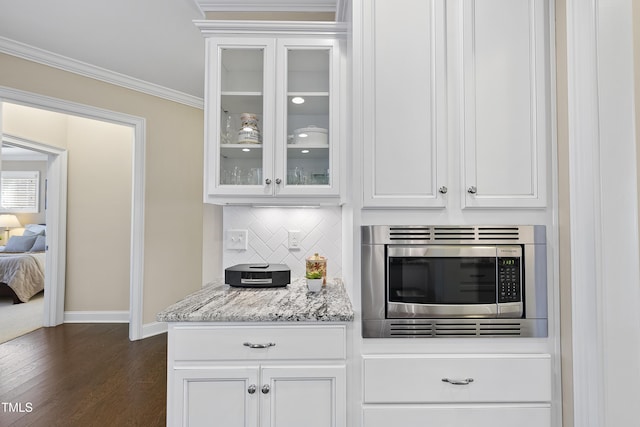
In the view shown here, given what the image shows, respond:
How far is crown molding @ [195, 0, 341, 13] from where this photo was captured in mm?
2076

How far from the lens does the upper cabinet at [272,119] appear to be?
1734 millimetres

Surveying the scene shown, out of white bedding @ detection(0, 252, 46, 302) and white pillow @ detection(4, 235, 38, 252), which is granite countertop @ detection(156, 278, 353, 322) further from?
white pillow @ detection(4, 235, 38, 252)

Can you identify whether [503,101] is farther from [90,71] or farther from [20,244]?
[20,244]

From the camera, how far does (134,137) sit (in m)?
3.28

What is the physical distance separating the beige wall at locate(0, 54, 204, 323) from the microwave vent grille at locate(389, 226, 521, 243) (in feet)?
9.43

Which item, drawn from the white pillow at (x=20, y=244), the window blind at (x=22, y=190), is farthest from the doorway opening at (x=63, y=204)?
the window blind at (x=22, y=190)

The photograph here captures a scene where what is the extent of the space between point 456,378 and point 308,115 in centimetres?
145

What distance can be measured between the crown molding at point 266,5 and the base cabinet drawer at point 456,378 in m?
2.09

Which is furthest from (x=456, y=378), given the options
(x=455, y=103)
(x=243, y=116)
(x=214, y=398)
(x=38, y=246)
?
(x=38, y=246)

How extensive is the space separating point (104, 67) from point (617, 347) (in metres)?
4.00

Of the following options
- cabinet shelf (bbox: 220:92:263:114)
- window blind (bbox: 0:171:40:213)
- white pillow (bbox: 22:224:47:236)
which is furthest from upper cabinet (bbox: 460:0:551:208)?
window blind (bbox: 0:171:40:213)

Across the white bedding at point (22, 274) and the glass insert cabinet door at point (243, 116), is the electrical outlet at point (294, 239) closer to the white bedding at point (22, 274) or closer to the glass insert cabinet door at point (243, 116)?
the glass insert cabinet door at point (243, 116)

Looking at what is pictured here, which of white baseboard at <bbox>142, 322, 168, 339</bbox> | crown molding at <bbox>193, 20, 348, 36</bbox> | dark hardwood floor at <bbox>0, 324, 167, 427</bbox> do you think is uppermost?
crown molding at <bbox>193, 20, 348, 36</bbox>

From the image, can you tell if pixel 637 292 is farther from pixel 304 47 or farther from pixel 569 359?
pixel 304 47
